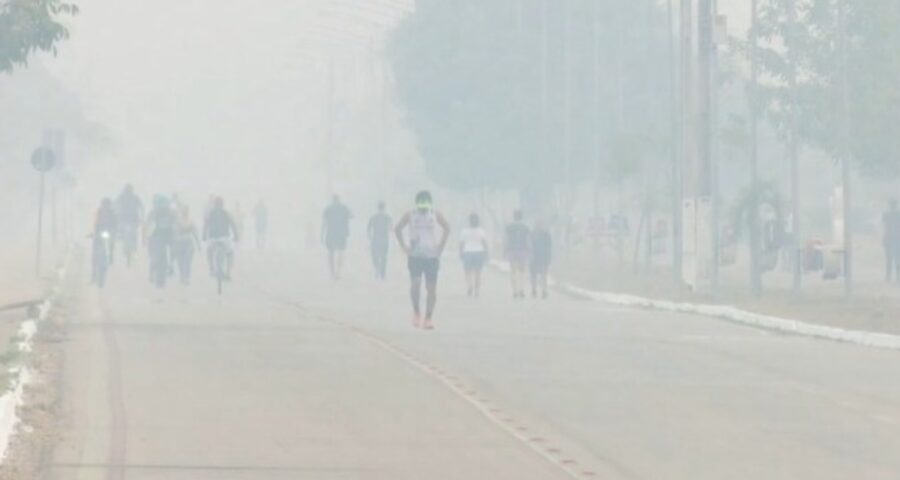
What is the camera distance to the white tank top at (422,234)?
114 ft

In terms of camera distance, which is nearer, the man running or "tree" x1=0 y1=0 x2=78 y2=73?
"tree" x1=0 y1=0 x2=78 y2=73

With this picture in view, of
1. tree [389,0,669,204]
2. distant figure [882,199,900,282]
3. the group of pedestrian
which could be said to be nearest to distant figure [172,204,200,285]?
the group of pedestrian

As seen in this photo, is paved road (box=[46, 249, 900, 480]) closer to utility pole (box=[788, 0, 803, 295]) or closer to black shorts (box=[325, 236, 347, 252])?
utility pole (box=[788, 0, 803, 295])

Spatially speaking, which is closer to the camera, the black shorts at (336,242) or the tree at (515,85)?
the black shorts at (336,242)

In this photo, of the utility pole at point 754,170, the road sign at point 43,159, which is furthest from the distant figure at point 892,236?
the road sign at point 43,159

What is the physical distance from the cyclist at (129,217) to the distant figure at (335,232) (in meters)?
3.78

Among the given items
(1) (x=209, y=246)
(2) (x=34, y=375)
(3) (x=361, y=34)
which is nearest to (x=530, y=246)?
(1) (x=209, y=246)

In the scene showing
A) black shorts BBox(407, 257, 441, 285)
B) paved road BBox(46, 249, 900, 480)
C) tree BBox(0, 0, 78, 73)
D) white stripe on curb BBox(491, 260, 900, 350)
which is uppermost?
tree BBox(0, 0, 78, 73)

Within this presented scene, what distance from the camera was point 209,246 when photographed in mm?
47656

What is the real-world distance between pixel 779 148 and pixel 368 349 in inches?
2991

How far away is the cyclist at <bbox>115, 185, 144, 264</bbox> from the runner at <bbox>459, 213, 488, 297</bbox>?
9.81 meters

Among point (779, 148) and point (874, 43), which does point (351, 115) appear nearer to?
point (779, 148)

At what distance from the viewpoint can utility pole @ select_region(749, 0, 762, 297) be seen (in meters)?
47.3

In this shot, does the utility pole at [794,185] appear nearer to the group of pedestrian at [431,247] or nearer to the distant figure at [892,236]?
the distant figure at [892,236]
